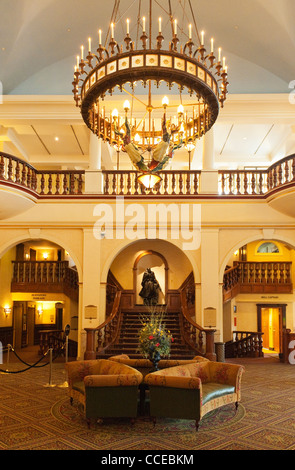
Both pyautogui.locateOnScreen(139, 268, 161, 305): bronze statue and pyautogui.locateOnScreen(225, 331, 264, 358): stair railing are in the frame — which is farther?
pyautogui.locateOnScreen(139, 268, 161, 305): bronze statue

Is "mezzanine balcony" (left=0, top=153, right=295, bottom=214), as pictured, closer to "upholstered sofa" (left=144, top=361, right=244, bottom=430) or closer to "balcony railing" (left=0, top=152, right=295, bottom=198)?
"balcony railing" (left=0, top=152, right=295, bottom=198)

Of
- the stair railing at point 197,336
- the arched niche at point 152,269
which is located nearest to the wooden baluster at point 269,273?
the arched niche at point 152,269

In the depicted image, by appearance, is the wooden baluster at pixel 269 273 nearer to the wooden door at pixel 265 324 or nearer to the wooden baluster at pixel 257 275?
the wooden baluster at pixel 257 275

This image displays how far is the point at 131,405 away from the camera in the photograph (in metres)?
6.16

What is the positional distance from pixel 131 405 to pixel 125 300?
871 centimetres

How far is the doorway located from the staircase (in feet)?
17.6

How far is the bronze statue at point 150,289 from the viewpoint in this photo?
46.4ft

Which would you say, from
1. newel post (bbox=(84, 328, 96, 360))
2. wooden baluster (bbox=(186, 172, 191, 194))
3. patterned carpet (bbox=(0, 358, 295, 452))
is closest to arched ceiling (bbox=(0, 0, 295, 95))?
wooden baluster (bbox=(186, 172, 191, 194))

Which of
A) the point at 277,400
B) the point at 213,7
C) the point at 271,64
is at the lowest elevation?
the point at 277,400

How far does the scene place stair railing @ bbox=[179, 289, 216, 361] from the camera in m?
10.6

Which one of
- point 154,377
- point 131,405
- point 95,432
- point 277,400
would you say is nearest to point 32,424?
point 95,432

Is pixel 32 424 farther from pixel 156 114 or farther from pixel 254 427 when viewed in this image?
pixel 156 114

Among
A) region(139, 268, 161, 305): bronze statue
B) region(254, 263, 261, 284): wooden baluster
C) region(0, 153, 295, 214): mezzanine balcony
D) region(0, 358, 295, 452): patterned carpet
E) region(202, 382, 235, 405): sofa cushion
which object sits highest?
region(0, 153, 295, 214): mezzanine balcony

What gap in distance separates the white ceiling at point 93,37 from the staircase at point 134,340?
590 cm
